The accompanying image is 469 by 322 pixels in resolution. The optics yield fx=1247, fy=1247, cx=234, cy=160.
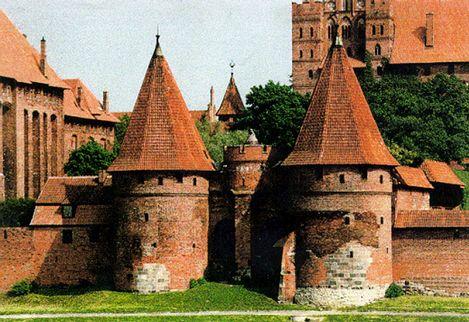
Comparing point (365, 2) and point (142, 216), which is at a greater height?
point (365, 2)

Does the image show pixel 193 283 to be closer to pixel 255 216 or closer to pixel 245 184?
pixel 255 216

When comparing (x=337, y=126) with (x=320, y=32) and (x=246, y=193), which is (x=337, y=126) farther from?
(x=320, y=32)

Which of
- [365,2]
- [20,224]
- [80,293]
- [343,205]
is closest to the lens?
[343,205]

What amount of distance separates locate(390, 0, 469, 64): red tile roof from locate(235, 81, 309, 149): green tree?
1350cm

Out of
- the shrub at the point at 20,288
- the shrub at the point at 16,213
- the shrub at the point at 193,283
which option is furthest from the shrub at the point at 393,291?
the shrub at the point at 16,213

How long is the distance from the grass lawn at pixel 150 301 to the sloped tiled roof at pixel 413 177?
1020 cm

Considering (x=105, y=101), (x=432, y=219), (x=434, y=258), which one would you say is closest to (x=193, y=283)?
(x=434, y=258)

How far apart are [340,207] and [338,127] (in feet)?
13.0

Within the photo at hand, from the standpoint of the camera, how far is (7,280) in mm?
66062

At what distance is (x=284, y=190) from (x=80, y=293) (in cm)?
1178

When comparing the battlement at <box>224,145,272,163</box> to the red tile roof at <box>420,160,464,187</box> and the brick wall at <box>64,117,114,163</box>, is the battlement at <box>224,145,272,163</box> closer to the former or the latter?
the red tile roof at <box>420,160,464,187</box>

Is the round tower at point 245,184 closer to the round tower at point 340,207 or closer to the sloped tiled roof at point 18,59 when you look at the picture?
the round tower at point 340,207

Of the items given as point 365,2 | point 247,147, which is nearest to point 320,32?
point 365,2

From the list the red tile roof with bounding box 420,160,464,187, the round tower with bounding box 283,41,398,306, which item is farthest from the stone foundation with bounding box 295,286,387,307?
the red tile roof with bounding box 420,160,464,187
